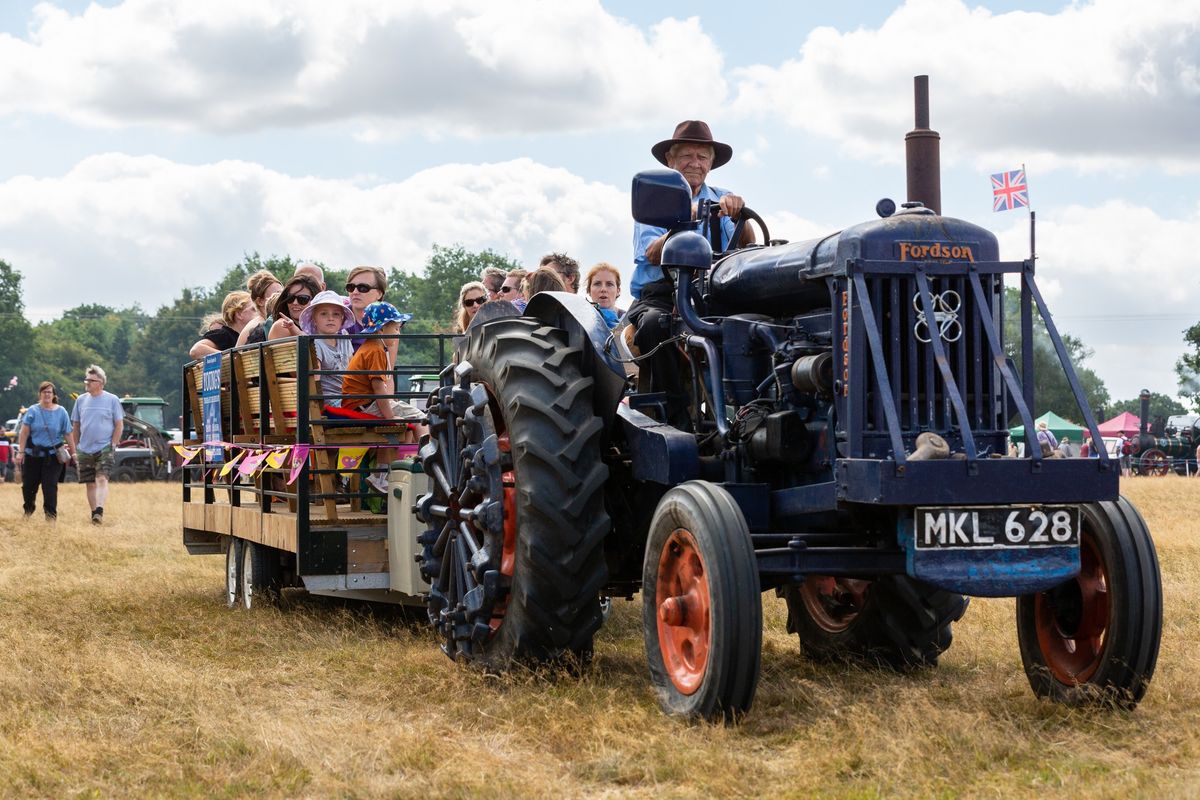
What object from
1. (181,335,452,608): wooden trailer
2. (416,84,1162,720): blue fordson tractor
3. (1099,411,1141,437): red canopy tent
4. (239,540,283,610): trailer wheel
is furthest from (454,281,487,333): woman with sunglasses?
(1099,411,1141,437): red canopy tent

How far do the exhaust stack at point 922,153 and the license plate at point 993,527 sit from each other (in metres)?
12.3

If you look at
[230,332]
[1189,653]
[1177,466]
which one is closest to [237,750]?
[1189,653]

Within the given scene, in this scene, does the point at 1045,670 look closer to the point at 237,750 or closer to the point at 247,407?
the point at 237,750

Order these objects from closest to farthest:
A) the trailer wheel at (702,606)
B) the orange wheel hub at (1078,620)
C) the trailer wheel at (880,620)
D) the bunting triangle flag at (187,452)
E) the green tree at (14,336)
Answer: the trailer wheel at (702,606)
the orange wheel hub at (1078,620)
the trailer wheel at (880,620)
the bunting triangle flag at (187,452)
the green tree at (14,336)

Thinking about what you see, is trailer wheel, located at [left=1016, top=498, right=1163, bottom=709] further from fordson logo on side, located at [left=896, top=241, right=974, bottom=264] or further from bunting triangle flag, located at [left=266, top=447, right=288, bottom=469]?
bunting triangle flag, located at [left=266, top=447, right=288, bottom=469]

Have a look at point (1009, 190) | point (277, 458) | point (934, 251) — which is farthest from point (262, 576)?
point (1009, 190)

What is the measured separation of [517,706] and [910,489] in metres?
1.69

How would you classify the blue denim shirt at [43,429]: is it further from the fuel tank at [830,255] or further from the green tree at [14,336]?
the green tree at [14,336]

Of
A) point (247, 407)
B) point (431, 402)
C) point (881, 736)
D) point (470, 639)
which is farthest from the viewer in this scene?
point (247, 407)

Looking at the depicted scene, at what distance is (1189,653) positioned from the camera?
639cm

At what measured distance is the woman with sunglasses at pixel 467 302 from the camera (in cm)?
890

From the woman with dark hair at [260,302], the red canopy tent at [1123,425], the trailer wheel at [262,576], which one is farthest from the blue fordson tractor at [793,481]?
the red canopy tent at [1123,425]

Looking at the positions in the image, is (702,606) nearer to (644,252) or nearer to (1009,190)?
(644,252)

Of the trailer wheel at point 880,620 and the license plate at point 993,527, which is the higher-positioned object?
the license plate at point 993,527
